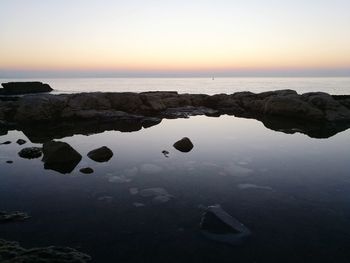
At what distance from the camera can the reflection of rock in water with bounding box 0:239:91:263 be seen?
6.20m

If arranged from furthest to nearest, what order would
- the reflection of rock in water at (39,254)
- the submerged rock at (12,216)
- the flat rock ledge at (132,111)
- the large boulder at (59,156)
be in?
the flat rock ledge at (132,111), the large boulder at (59,156), the submerged rock at (12,216), the reflection of rock in water at (39,254)

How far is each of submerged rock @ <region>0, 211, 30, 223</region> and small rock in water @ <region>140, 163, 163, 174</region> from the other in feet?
16.2

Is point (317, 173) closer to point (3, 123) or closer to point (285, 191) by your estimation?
point (285, 191)

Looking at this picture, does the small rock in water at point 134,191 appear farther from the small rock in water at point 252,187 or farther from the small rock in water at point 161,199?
the small rock in water at point 252,187

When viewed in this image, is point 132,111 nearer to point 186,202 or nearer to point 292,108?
point 292,108

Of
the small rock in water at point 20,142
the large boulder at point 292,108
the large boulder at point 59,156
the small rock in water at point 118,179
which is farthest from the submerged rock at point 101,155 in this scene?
the large boulder at point 292,108

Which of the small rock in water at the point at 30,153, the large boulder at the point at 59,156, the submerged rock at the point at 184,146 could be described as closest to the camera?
the large boulder at the point at 59,156

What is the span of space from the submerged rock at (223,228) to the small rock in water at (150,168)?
4.68 meters

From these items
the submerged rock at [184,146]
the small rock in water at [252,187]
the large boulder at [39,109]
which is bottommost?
the small rock in water at [252,187]

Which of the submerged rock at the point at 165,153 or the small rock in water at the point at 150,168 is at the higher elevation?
the submerged rock at the point at 165,153

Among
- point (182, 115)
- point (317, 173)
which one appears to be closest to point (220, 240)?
point (317, 173)

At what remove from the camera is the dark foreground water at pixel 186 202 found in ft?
22.6

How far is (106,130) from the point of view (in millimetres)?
22562

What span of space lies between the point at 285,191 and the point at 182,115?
72.4ft
